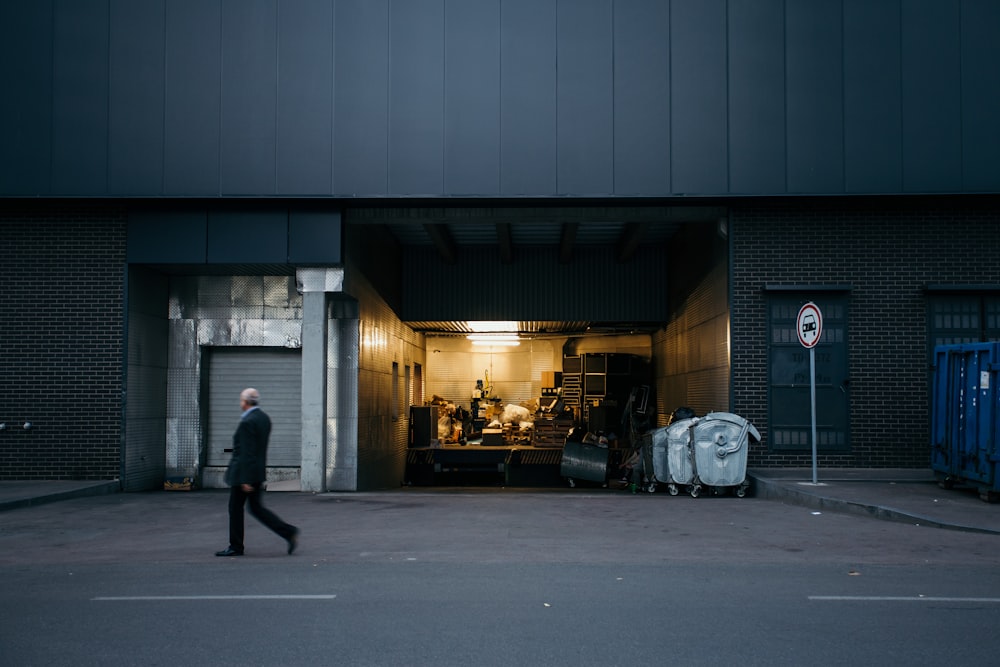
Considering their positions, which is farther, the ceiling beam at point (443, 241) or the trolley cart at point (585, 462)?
the trolley cart at point (585, 462)

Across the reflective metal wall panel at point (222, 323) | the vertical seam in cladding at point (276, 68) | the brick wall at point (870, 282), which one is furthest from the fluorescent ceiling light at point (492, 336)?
the vertical seam in cladding at point (276, 68)

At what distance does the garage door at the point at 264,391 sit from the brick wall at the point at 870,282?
883 centimetres

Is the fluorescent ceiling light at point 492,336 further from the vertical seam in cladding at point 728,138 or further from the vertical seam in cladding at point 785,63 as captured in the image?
the vertical seam in cladding at point 785,63

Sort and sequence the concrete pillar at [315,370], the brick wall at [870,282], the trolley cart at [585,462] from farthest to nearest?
the trolley cart at [585,462]
the concrete pillar at [315,370]
the brick wall at [870,282]

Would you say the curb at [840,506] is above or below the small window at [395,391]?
below

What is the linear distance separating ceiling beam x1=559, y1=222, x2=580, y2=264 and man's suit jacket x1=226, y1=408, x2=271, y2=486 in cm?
1041

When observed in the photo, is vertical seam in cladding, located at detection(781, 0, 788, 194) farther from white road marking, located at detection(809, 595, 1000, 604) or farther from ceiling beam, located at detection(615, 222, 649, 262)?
white road marking, located at detection(809, 595, 1000, 604)

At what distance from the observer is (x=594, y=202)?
1603 centimetres

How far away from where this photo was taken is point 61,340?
16031mm

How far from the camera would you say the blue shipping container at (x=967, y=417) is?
12.3 m

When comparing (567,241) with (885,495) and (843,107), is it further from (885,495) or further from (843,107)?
(885,495)

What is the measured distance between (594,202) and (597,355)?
439 inches

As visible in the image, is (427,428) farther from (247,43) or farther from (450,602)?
(450,602)

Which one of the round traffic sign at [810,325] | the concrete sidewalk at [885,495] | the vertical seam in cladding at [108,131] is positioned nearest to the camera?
the concrete sidewalk at [885,495]
